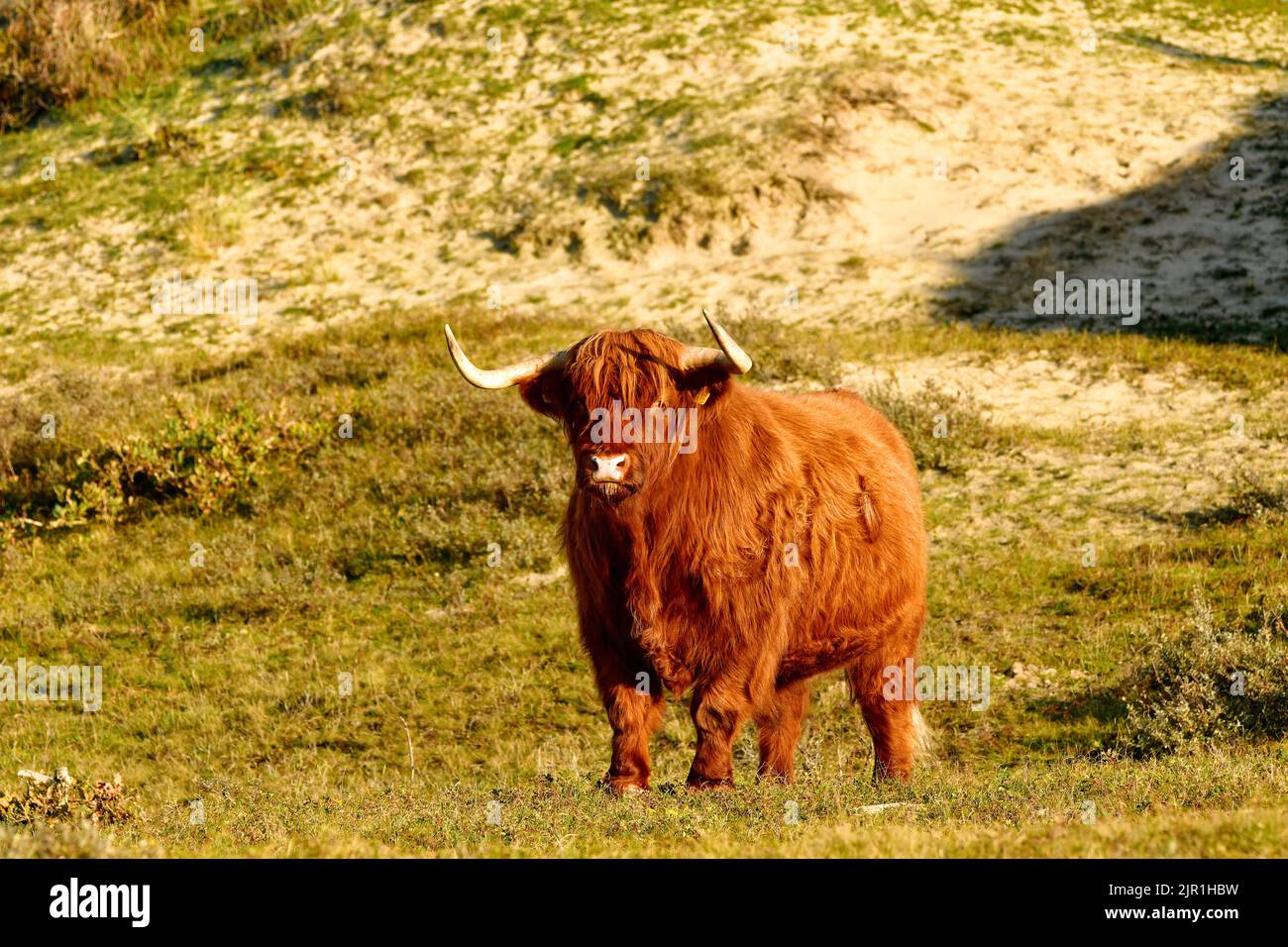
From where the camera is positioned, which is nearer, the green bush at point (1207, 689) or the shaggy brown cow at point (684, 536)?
the shaggy brown cow at point (684, 536)

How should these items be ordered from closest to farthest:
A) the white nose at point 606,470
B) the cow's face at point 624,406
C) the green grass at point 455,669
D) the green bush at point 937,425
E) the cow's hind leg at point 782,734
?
Answer: the green grass at point 455,669 → the white nose at point 606,470 → the cow's face at point 624,406 → the cow's hind leg at point 782,734 → the green bush at point 937,425

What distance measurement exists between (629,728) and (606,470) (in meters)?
1.60

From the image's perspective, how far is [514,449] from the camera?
16.0 m

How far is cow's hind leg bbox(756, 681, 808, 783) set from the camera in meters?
9.02

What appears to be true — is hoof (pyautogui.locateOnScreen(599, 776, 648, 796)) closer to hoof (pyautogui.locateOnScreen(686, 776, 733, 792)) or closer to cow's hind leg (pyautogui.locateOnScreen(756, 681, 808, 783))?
hoof (pyautogui.locateOnScreen(686, 776, 733, 792))

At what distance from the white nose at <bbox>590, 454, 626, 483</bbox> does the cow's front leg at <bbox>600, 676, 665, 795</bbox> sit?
1.37 metres

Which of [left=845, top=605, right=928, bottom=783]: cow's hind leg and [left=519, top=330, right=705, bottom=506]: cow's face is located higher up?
[left=519, top=330, right=705, bottom=506]: cow's face

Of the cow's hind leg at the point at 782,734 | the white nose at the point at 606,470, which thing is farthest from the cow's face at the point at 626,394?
the cow's hind leg at the point at 782,734

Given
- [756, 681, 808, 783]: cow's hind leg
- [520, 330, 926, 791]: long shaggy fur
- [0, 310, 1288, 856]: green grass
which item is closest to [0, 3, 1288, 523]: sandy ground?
[0, 310, 1288, 856]: green grass

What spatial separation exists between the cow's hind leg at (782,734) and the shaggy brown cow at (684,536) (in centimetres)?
44

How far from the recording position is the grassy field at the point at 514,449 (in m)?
8.00

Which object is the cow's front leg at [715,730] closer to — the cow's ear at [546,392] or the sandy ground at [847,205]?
the cow's ear at [546,392]

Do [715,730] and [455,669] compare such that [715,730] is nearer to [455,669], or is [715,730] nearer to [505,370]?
[505,370]
